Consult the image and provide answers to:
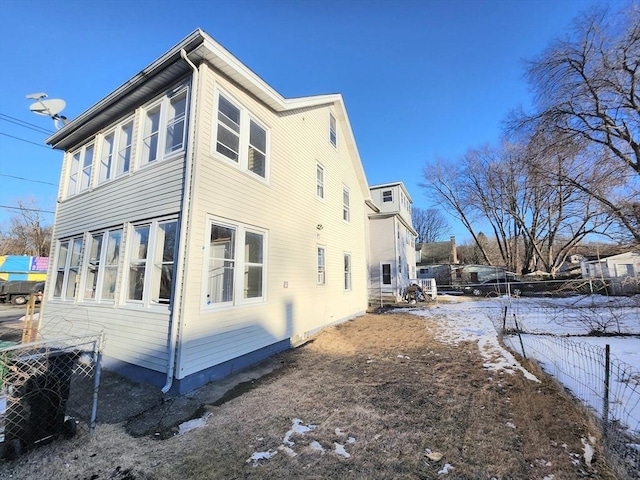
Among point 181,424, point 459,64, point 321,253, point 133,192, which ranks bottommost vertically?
point 181,424

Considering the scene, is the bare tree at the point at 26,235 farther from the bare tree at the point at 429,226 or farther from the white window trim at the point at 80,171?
the bare tree at the point at 429,226

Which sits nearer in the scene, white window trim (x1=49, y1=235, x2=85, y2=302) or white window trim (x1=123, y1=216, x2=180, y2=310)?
white window trim (x1=123, y1=216, x2=180, y2=310)

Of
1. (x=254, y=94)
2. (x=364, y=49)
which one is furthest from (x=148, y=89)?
(x=364, y=49)

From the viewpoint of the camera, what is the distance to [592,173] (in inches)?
420

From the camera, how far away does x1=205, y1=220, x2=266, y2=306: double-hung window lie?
5531 mm

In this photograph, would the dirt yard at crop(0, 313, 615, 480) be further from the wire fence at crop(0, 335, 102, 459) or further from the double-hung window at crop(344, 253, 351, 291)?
the double-hung window at crop(344, 253, 351, 291)

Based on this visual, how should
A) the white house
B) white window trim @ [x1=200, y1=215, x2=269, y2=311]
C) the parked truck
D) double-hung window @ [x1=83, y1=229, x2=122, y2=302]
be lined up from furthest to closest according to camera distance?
1. the parked truck
2. double-hung window @ [x1=83, y1=229, x2=122, y2=302]
3. white window trim @ [x1=200, y1=215, x2=269, y2=311]
4. the white house

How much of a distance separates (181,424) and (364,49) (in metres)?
13.5

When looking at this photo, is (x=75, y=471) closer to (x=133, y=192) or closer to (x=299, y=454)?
(x=299, y=454)

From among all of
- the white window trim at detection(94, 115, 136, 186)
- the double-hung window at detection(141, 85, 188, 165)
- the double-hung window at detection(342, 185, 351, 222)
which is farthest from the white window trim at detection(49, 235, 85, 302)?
the double-hung window at detection(342, 185, 351, 222)

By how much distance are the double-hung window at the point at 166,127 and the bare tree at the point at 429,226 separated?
53313 mm

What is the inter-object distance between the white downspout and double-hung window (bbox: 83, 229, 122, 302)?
8.14 ft

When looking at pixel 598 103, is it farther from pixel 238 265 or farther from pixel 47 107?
pixel 47 107

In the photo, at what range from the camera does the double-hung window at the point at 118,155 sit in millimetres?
7016
